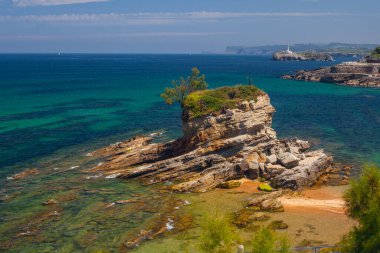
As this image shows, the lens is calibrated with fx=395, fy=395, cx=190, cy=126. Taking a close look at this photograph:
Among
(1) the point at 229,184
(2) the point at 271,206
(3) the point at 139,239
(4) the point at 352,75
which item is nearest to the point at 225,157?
(1) the point at 229,184

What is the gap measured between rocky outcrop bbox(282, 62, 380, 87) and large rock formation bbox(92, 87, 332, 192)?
115 metres

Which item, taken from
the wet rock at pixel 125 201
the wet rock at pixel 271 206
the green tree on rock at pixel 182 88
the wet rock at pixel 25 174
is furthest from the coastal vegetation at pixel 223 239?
the green tree on rock at pixel 182 88

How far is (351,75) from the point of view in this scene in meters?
169

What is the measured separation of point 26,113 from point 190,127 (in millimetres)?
57552

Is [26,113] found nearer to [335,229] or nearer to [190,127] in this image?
[190,127]

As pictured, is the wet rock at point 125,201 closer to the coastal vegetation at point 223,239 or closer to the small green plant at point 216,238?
the coastal vegetation at point 223,239

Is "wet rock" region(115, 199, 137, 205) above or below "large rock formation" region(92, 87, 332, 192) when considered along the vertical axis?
below

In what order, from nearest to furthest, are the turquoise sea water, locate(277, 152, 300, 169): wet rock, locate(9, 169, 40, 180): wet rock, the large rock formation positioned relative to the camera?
1. the turquoise sea water
2. the large rock formation
3. locate(277, 152, 300, 169): wet rock
4. locate(9, 169, 40, 180): wet rock

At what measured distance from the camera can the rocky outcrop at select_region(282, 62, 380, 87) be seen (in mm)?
160750

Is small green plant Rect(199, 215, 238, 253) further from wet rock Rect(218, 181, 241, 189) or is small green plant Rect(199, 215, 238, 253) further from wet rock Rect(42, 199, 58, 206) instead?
wet rock Rect(42, 199, 58, 206)

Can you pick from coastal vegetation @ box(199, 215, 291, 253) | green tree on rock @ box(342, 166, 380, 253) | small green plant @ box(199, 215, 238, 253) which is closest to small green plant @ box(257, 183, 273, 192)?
green tree on rock @ box(342, 166, 380, 253)

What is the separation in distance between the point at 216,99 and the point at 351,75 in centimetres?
13025

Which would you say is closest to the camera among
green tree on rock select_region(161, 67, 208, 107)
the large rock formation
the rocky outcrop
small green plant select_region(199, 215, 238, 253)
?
small green plant select_region(199, 215, 238, 253)

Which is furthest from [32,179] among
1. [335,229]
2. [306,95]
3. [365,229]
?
[306,95]
